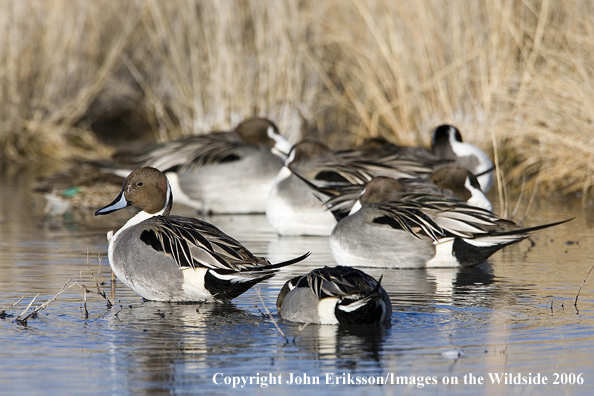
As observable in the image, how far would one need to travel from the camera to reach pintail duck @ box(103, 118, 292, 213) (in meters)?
9.69

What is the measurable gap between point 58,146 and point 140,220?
7679 millimetres

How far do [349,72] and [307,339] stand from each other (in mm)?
7882

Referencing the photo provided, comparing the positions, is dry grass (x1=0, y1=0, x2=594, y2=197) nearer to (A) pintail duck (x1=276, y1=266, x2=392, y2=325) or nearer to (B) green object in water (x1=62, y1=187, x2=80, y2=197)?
(B) green object in water (x1=62, y1=187, x2=80, y2=197)

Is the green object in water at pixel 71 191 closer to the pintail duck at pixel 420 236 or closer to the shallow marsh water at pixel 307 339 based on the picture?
the shallow marsh water at pixel 307 339

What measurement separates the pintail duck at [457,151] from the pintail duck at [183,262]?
4503mm

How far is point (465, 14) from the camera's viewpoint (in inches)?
410

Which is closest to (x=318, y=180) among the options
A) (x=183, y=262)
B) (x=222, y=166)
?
(x=222, y=166)

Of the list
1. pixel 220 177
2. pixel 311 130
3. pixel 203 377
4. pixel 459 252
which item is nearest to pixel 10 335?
pixel 203 377

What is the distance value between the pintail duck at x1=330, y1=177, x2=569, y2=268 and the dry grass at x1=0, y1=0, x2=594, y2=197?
2.20 m

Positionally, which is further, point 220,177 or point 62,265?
point 220,177

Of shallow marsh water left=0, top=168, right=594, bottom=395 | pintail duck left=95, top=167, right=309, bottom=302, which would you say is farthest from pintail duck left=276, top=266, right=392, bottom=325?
pintail duck left=95, top=167, right=309, bottom=302

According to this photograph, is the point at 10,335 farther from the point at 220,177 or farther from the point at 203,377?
the point at 220,177

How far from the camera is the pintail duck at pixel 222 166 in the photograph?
9688mm

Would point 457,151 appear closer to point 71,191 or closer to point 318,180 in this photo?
point 318,180
